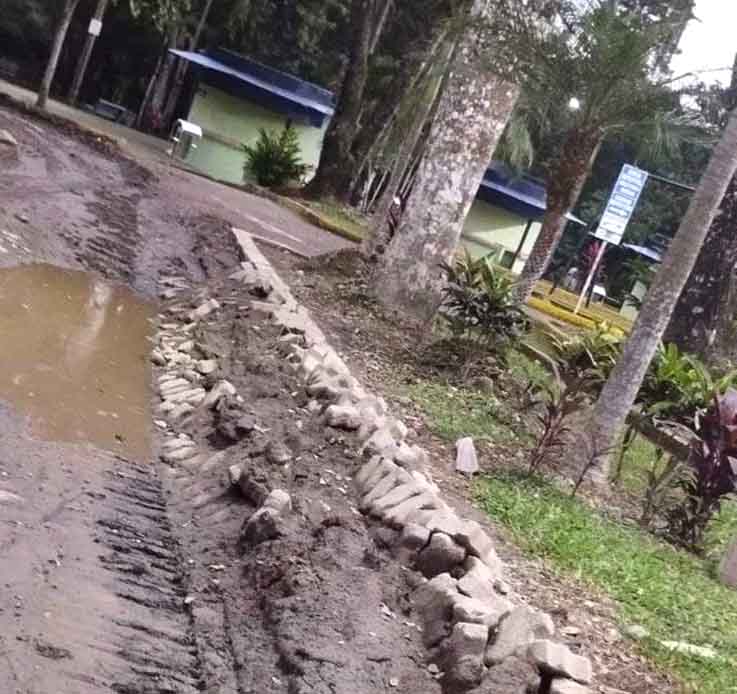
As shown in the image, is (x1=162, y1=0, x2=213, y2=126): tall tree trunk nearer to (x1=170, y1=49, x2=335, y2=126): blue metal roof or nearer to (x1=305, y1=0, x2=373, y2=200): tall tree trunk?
(x1=170, y1=49, x2=335, y2=126): blue metal roof

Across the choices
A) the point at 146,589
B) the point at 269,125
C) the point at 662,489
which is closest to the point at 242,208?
the point at 269,125

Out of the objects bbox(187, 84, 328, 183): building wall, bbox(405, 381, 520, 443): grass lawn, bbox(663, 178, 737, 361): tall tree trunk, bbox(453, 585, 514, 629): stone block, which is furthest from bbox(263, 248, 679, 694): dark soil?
bbox(187, 84, 328, 183): building wall

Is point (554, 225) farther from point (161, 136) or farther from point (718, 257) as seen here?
point (161, 136)

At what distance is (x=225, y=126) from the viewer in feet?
93.2

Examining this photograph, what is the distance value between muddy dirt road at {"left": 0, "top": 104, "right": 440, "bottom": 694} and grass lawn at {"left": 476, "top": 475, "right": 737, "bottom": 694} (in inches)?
38.5

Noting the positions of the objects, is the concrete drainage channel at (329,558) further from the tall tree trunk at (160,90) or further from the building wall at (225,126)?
the tall tree trunk at (160,90)

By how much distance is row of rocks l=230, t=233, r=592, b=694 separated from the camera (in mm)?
3643

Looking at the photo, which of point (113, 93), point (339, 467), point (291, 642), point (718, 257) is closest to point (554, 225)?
point (718, 257)

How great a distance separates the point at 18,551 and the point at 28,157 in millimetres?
11362

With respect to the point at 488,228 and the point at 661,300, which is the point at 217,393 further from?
the point at 488,228

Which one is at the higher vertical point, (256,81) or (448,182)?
(256,81)

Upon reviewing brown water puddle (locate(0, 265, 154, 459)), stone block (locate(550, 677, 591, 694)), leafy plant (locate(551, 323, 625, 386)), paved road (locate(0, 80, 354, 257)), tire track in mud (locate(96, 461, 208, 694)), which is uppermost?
leafy plant (locate(551, 323, 625, 386))

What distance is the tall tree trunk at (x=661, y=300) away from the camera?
7.03 meters

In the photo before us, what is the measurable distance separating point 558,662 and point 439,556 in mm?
935
